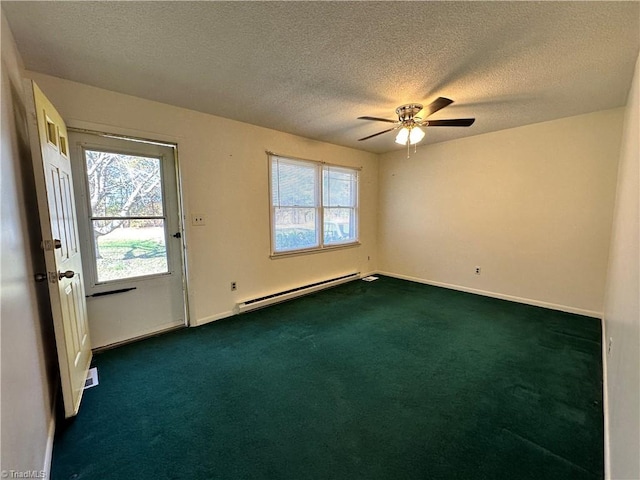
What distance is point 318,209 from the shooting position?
4.42m

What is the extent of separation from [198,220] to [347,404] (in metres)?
2.40

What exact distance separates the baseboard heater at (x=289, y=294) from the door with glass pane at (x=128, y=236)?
2.48 feet

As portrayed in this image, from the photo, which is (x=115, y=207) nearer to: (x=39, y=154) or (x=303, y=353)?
(x=39, y=154)

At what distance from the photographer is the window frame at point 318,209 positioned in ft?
12.4

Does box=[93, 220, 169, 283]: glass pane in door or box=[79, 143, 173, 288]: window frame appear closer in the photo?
box=[79, 143, 173, 288]: window frame

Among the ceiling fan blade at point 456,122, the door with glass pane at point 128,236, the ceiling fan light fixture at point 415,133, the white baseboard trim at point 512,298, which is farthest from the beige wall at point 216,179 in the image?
the white baseboard trim at point 512,298

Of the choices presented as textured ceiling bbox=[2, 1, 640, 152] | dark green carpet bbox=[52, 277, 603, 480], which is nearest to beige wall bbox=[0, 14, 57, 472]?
dark green carpet bbox=[52, 277, 603, 480]

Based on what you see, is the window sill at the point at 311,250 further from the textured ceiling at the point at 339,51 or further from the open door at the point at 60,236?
the open door at the point at 60,236

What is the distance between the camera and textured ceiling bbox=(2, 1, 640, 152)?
152 cm

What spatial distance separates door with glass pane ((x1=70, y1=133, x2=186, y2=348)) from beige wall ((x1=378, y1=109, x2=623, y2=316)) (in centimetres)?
379

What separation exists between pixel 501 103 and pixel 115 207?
3.98 metres

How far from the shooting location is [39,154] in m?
1.58

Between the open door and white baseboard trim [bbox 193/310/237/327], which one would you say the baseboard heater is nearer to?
white baseboard trim [bbox 193/310/237/327]

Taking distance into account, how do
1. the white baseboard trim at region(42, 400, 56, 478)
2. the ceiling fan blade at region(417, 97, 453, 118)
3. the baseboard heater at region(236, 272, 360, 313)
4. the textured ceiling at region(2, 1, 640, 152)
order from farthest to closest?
the baseboard heater at region(236, 272, 360, 313), the ceiling fan blade at region(417, 97, 453, 118), the textured ceiling at region(2, 1, 640, 152), the white baseboard trim at region(42, 400, 56, 478)
